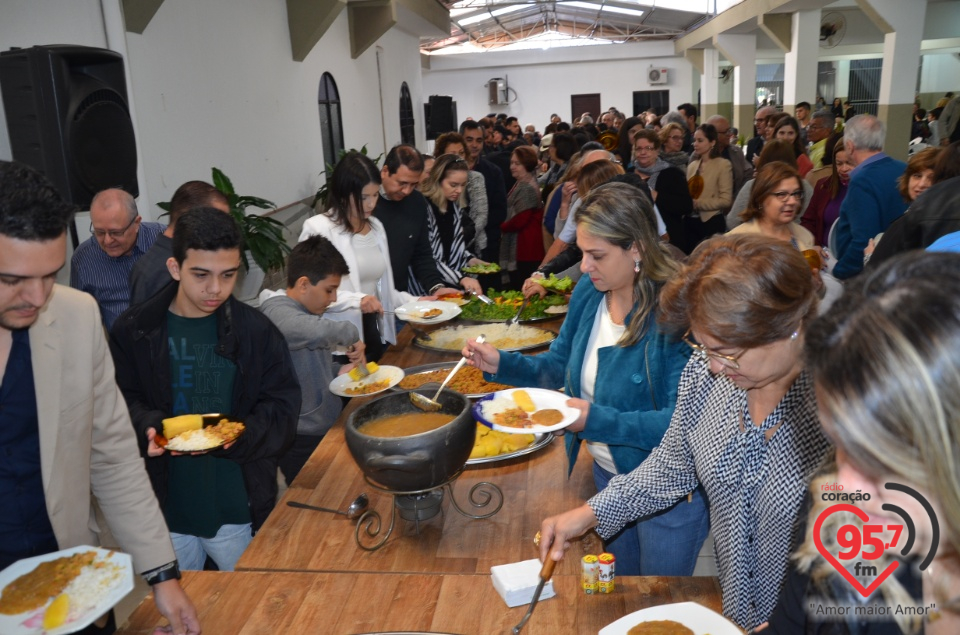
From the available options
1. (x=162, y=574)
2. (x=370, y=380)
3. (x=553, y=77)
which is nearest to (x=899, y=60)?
(x=370, y=380)

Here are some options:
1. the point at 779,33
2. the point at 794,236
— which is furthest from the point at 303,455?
the point at 779,33

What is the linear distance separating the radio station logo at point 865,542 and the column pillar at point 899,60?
8017 mm

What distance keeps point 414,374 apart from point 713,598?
1447mm

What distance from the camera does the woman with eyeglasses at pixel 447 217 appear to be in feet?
13.7

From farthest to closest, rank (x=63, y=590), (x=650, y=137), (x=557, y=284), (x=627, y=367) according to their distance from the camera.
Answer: (x=650, y=137) → (x=557, y=284) → (x=627, y=367) → (x=63, y=590)

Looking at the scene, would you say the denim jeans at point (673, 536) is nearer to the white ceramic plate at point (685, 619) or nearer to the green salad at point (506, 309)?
the white ceramic plate at point (685, 619)

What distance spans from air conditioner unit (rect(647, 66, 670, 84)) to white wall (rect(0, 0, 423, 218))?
11.6m

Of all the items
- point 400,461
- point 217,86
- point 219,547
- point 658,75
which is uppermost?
point 658,75

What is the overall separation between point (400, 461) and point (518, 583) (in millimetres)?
315

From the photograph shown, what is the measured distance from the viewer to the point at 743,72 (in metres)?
12.5

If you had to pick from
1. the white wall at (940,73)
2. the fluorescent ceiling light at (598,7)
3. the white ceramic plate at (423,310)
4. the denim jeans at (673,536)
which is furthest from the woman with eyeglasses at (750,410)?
the white wall at (940,73)

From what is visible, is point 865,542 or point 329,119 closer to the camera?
point 865,542

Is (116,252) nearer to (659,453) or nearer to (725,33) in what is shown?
(659,453)

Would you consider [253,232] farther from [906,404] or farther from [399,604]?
[906,404]
